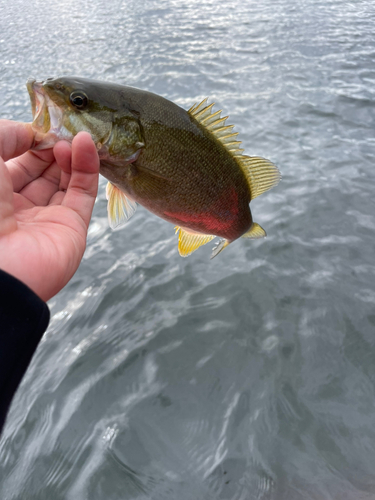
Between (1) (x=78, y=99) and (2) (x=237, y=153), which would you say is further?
(2) (x=237, y=153)

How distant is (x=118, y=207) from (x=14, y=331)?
1.14 metres

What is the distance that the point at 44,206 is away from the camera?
228 centimetres

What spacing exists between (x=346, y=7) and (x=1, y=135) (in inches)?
624

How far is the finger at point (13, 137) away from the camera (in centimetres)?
195

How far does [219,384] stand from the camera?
3244 mm

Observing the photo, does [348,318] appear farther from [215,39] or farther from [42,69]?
[215,39]

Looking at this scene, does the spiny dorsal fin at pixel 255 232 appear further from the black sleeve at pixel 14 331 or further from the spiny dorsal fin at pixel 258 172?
the black sleeve at pixel 14 331

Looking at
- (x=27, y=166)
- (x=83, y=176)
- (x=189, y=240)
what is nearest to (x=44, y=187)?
(x=27, y=166)

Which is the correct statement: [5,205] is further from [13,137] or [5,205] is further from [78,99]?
[78,99]

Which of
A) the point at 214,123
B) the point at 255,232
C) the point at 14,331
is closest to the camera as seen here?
the point at 14,331

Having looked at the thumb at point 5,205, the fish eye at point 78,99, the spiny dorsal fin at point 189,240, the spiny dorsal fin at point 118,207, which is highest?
the fish eye at point 78,99

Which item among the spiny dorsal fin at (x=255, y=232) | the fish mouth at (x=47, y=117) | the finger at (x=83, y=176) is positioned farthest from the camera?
the spiny dorsal fin at (x=255, y=232)

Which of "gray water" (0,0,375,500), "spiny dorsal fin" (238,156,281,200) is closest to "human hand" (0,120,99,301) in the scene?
"spiny dorsal fin" (238,156,281,200)

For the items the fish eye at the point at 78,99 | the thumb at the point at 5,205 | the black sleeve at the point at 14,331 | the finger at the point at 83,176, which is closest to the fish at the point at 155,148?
the fish eye at the point at 78,99
